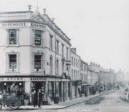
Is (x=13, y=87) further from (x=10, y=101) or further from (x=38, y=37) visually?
(x=10, y=101)

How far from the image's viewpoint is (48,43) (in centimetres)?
3531

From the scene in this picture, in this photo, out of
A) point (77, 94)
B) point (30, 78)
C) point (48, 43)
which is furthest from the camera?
point (77, 94)

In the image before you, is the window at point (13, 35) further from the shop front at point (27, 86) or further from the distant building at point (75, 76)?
the distant building at point (75, 76)

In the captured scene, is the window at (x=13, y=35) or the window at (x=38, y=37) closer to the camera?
the window at (x=13, y=35)

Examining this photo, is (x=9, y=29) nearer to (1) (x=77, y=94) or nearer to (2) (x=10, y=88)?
(2) (x=10, y=88)

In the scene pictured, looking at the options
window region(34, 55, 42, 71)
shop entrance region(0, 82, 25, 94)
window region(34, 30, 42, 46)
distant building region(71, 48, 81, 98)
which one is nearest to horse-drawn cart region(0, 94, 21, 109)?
shop entrance region(0, 82, 25, 94)

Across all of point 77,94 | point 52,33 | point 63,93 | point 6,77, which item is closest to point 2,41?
point 6,77

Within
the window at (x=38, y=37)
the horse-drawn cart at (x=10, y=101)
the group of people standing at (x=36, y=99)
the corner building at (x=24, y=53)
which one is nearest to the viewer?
the horse-drawn cart at (x=10, y=101)

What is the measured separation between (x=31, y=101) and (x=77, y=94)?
27590mm

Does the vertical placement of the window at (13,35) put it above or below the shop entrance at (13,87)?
above

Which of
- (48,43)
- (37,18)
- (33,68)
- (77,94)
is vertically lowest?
(77,94)

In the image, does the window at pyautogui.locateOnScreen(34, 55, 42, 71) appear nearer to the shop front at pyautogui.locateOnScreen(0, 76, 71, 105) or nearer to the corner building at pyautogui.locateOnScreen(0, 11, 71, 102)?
the corner building at pyautogui.locateOnScreen(0, 11, 71, 102)

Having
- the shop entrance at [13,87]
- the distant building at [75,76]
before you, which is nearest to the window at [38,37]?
the shop entrance at [13,87]

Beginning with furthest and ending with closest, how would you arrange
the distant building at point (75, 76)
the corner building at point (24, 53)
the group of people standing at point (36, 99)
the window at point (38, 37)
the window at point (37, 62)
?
the distant building at point (75, 76), the window at point (38, 37), the window at point (37, 62), the corner building at point (24, 53), the group of people standing at point (36, 99)
